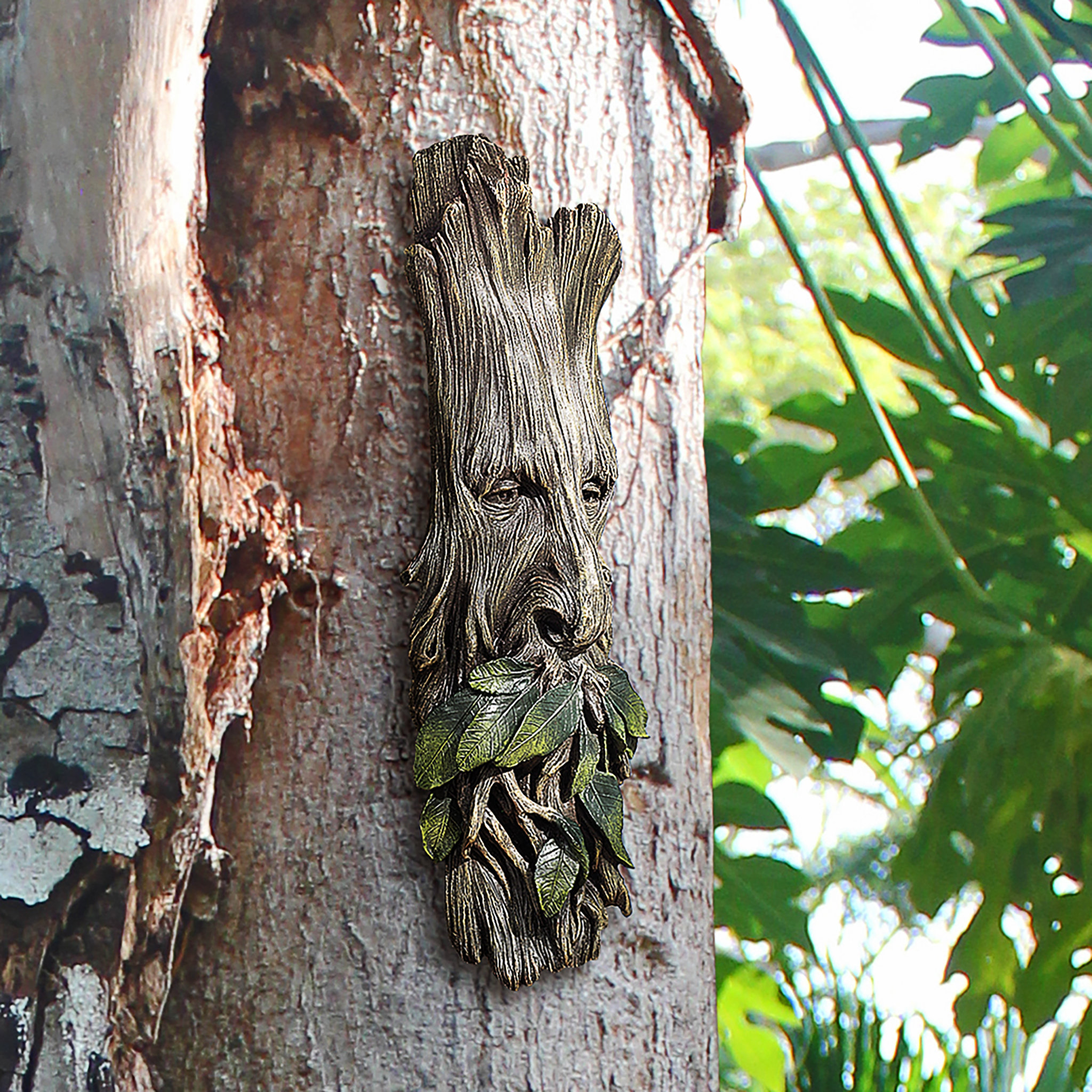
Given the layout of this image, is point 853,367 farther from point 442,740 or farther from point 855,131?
point 442,740

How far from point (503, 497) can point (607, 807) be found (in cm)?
13

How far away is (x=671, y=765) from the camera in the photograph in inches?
19.2

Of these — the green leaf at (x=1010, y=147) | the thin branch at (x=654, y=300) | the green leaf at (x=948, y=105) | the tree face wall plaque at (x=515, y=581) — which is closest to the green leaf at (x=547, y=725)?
the tree face wall plaque at (x=515, y=581)

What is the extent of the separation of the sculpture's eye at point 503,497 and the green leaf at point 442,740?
75mm

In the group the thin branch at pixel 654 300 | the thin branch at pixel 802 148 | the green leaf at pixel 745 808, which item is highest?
the thin branch at pixel 802 148

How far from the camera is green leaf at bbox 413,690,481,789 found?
0.41m

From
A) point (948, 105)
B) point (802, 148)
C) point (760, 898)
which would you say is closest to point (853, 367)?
point (948, 105)

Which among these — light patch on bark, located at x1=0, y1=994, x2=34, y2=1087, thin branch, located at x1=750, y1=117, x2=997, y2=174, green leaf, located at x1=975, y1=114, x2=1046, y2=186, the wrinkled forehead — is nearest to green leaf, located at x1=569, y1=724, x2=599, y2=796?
the wrinkled forehead

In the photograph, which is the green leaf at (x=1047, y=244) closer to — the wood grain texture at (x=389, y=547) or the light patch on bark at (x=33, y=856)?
the wood grain texture at (x=389, y=547)

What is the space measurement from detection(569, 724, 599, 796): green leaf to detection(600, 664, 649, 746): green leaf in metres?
0.01

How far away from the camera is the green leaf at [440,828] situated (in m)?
0.41

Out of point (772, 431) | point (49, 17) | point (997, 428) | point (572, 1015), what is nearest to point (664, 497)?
point (572, 1015)

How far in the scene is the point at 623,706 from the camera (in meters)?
0.45

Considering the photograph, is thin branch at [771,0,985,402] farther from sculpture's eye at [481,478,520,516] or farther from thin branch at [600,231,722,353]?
sculpture's eye at [481,478,520,516]
